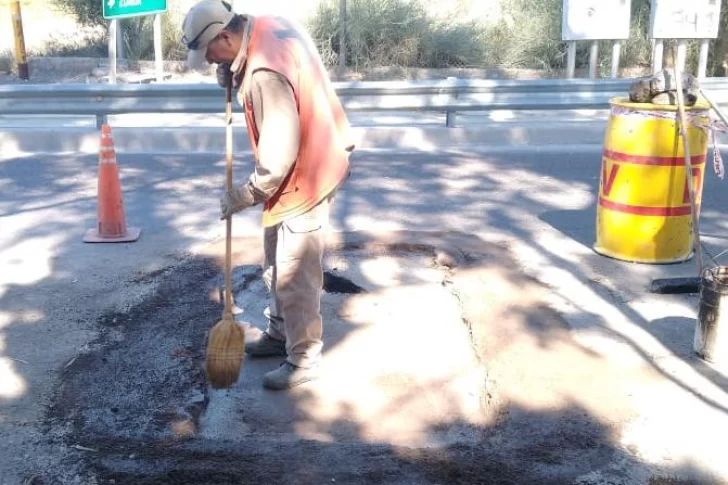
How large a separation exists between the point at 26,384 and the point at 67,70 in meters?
13.3

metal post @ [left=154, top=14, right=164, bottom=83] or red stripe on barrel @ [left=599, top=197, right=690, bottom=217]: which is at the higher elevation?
metal post @ [left=154, top=14, right=164, bottom=83]

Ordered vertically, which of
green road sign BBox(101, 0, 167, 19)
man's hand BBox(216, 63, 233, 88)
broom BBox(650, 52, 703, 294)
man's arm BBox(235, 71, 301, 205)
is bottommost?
broom BBox(650, 52, 703, 294)

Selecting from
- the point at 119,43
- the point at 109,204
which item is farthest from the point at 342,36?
the point at 109,204

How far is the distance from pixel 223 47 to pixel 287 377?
154 centimetres

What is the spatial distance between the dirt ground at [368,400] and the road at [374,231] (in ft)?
0.09

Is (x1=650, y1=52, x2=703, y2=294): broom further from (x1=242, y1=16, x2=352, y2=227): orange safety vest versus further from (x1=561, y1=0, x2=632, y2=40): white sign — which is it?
(x1=561, y1=0, x2=632, y2=40): white sign

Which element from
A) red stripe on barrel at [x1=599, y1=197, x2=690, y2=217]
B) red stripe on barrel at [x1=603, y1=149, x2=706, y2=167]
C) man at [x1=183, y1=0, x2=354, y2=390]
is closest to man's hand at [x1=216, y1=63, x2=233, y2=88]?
man at [x1=183, y1=0, x2=354, y2=390]

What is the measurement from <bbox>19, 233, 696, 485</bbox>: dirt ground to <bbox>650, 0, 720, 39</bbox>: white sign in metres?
8.07

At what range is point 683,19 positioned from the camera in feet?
40.8

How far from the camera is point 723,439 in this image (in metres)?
3.70

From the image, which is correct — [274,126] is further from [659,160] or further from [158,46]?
[158,46]

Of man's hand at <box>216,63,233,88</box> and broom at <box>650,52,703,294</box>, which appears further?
broom at <box>650,52,703,294</box>

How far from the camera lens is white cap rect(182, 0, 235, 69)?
12.3ft

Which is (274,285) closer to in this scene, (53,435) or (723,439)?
(53,435)
